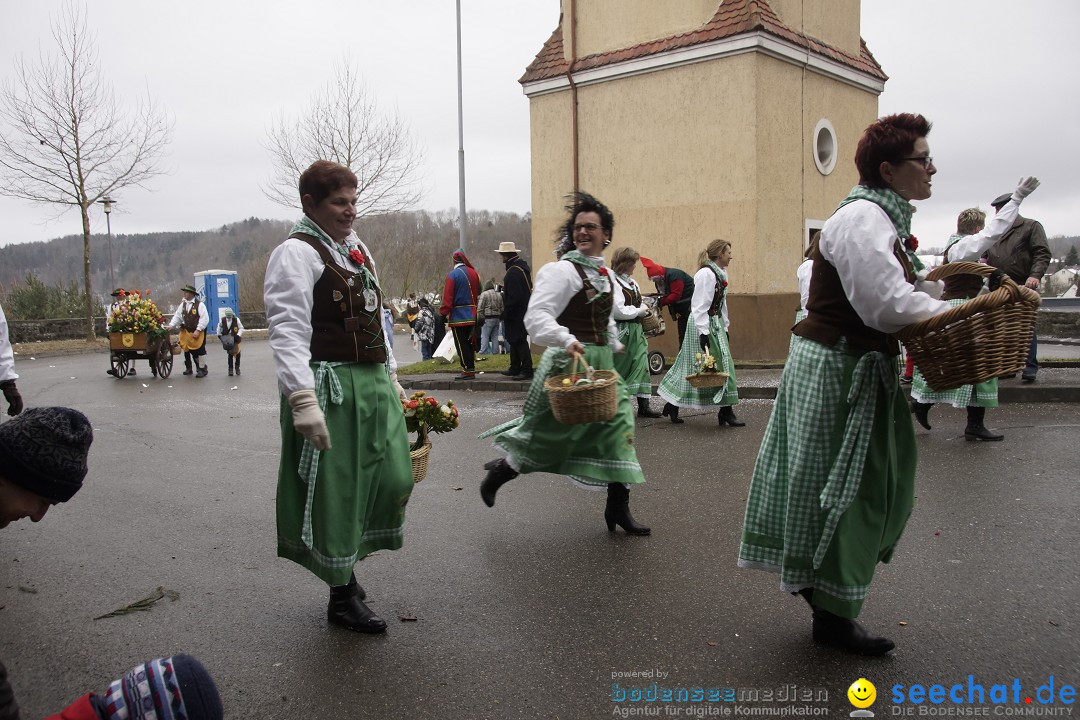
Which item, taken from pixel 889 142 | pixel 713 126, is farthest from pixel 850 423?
pixel 713 126

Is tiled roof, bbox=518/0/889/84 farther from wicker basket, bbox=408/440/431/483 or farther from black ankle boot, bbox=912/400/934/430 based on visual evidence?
wicker basket, bbox=408/440/431/483

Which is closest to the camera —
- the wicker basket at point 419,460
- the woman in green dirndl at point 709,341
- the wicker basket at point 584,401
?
the wicker basket at point 419,460

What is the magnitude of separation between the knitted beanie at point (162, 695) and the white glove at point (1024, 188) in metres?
6.63

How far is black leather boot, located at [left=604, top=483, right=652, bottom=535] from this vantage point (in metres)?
4.67

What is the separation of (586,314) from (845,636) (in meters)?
2.33

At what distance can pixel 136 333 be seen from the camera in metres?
15.4

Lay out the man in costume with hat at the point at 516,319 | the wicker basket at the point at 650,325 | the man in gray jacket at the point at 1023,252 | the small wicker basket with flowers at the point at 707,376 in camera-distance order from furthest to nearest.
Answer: the man in costume with hat at the point at 516,319, the man in gray jacket at the point at 1023,252, the small wicker basket with flowers at the point at 707,376, the wicker basket at the point at 650,325

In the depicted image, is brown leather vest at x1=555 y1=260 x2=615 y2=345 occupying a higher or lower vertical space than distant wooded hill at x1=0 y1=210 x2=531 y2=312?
lower

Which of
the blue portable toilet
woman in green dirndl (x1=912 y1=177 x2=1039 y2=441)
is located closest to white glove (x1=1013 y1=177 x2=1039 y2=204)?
woman in green dirndl (x1=912 y1=177 x2=1039 y2=441)

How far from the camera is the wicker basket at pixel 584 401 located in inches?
159

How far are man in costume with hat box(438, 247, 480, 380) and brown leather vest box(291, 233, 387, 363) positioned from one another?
933cm

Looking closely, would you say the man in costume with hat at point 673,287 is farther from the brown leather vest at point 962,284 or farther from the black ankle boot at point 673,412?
the brown leather vest at point 962,284

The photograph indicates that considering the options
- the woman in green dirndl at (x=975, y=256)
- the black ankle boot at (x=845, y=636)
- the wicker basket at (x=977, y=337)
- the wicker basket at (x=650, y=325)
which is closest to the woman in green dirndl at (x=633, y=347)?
the wicker basket at (x=650, y=325)

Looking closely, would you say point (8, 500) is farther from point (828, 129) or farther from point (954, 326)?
point (828, 129)
